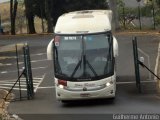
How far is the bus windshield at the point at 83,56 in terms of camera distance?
24.7m

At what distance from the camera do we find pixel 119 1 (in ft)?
244

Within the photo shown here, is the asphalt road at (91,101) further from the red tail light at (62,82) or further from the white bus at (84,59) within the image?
the red tail light at (62,82)

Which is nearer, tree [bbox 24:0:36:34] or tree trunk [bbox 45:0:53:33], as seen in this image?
tree trunk [bbox 45:0:53:33]

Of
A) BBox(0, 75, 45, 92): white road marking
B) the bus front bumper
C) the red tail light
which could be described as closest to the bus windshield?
the red tail light

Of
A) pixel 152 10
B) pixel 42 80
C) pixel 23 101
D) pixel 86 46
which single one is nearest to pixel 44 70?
pixel 42 80

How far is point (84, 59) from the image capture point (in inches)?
980

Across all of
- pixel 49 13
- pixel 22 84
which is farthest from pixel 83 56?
pixel 49 13

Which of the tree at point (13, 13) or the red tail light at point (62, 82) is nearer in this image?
the red tail light at point (62, 82)

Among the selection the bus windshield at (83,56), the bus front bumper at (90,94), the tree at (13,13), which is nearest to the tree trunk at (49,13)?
the tree at (13,13)

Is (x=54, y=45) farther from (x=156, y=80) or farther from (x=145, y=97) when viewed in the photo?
(x=156, y=80)

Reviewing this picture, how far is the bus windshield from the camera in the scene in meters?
24.7

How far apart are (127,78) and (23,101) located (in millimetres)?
6226

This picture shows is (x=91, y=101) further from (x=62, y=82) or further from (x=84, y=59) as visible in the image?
Result: (x=84, y=59)

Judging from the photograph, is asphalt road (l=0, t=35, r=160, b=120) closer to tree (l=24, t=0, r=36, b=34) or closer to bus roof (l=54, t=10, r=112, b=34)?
bus roof (l=54, t=10, r=112, b=34)
